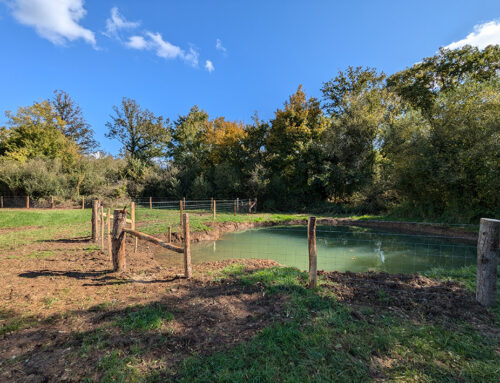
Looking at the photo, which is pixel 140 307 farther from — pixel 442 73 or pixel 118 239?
pixel 442 73

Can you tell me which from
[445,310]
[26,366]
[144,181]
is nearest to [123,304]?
[26,366]

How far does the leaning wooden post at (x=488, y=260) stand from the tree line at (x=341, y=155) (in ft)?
30.6

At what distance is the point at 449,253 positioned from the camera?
793cm

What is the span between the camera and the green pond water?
6500 mm

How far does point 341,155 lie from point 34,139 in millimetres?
29564

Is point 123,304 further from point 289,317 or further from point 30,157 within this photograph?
point 30,157

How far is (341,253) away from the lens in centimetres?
794

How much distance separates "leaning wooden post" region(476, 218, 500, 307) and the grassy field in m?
0.23

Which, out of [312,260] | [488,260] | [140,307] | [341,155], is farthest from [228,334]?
[341,155]

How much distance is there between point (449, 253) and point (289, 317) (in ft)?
26.7

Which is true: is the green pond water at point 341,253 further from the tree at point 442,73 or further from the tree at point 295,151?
the tree at point 442,73

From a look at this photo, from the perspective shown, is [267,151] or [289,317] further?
[267,151]

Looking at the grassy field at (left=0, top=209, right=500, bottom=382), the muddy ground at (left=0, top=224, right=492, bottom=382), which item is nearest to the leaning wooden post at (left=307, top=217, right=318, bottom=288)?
the grassy field at (left=0, top=209, right=500, bottom=382)

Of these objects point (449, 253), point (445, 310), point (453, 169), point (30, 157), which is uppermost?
point (30, 157)
